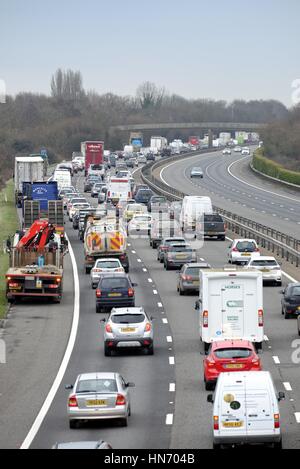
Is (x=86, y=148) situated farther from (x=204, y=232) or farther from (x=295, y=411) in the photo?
(x=295, y=411)

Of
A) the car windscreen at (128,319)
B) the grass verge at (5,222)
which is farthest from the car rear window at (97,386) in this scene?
the grass verge at (5,222)

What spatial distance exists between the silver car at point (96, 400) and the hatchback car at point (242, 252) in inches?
1335

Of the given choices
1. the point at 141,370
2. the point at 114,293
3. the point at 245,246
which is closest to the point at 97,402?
the point at 141,370

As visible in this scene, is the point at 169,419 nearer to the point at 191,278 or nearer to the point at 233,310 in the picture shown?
the point at 233,310

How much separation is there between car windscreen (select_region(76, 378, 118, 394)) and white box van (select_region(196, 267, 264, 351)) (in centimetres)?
1029

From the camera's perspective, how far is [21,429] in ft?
96.2

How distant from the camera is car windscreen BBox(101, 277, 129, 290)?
48500 mm

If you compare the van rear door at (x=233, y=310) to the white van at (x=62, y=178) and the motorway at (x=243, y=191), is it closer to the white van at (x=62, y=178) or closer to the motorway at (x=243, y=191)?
the motorway at (x=243, y=191)

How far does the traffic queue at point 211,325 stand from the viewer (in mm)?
25297

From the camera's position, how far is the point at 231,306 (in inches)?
1524
